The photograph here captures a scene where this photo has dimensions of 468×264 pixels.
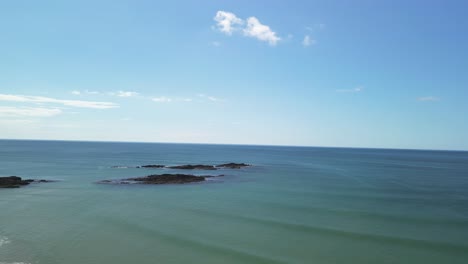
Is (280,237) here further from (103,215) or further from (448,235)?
(103,215)

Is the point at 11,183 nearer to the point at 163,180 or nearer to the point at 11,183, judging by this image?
the point at 11,183

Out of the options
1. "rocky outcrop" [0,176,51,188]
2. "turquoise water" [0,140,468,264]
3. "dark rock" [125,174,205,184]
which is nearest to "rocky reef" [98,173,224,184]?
"dark rock" [125,174,205,184]

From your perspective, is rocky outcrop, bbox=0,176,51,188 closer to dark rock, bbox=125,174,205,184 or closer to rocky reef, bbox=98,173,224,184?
rocky reef, bbox=98,173,224,184

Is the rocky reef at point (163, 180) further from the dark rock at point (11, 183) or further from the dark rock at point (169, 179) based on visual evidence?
the dark rock at point (11, 183)

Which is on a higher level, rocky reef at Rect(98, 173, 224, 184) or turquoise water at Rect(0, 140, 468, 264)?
rocky reef at Rect(98, 173, 224, 184)

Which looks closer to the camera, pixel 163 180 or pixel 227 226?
pixel 227 226

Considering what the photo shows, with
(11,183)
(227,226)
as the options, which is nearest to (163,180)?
(11,183)

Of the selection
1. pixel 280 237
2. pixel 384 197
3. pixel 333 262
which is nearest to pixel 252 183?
pixel 384 197

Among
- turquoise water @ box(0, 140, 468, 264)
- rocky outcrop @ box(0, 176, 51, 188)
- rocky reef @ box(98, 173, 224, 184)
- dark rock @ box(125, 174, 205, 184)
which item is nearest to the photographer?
turquoise water @ box(0, 140, 468, 264)

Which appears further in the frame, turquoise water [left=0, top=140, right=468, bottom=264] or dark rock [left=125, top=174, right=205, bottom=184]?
dark rock [left=125, top=174, right=205, bottom=184]

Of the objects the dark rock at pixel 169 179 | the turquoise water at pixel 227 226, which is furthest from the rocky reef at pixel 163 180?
the turquoise water at pixel 227 226

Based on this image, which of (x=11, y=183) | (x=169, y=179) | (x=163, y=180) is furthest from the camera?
(x=169, y=179)
